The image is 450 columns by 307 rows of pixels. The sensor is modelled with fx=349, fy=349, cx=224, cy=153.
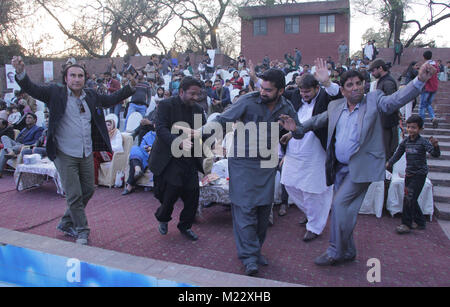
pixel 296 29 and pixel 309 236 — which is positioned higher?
pixel 296 29

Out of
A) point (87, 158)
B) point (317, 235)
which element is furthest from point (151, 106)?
point (317, 235)

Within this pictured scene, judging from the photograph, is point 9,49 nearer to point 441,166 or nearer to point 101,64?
point 101,64

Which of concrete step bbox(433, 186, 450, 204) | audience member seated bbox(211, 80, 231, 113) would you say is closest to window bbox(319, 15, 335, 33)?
audience member seated bbox(211, 80, 231, 113)

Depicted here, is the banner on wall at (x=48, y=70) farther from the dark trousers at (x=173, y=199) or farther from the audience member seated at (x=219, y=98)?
the dark trousers at (x=173, y=199)

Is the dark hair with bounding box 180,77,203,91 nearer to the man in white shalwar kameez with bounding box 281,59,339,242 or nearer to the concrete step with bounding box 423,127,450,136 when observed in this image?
the man in white shalwar kameez with bounding box 281,59,339,242

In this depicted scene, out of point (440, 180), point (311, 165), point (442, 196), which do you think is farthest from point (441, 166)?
point (311, 165)

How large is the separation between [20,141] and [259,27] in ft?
69.8

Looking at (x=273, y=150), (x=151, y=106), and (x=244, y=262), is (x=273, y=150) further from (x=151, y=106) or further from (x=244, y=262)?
(x=151, y=106)

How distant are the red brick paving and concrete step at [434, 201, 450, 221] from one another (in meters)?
0.29

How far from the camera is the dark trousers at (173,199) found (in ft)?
12.8

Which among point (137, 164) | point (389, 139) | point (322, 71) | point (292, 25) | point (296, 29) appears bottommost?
point (137, 164)

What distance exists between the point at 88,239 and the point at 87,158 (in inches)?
37.2

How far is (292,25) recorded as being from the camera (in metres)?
25.2

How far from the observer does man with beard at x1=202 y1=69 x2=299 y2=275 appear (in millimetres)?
3234
